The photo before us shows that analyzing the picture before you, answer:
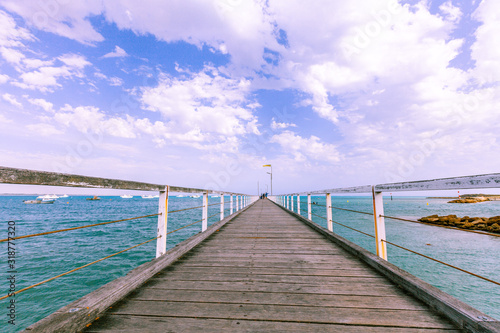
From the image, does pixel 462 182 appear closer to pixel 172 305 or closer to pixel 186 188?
pixel 172 305

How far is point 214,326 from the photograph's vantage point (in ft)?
4.75

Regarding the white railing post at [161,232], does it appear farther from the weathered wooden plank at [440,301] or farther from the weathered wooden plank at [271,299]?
the weathered wooden plank at [440,301]

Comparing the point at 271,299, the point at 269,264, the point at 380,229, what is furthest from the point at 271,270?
the point at 380,229

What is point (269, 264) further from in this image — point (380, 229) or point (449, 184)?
point (449, 184)

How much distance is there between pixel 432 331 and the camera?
4.56ft

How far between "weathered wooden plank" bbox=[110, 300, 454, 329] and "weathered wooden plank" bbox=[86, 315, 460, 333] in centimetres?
5

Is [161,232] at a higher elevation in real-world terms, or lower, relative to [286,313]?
higher

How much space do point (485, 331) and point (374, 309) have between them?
597 mm

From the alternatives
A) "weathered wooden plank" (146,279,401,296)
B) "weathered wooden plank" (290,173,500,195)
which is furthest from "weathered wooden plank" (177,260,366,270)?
"weathered wooden plank" (290,173,500,195)

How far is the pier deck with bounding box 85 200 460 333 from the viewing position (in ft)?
4.78

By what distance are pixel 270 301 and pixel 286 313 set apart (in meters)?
0.20

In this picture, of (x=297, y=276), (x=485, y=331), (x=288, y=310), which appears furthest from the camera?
(x=297, y=276)

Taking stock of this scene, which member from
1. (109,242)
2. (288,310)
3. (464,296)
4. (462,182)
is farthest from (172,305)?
(109,242)

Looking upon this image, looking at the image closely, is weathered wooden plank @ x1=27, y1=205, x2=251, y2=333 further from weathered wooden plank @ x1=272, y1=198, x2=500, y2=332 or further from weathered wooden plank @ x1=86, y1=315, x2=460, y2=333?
weathered wooden plank @ x1=272, y1=198, x2=500, y2=332
